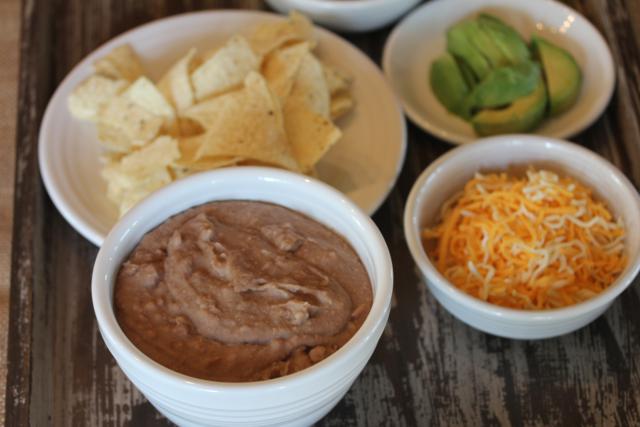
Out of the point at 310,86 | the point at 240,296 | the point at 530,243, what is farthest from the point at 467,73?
the point at 240,296

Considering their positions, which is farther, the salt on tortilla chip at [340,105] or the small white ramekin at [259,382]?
the salt on tortilla chip at [340,105]

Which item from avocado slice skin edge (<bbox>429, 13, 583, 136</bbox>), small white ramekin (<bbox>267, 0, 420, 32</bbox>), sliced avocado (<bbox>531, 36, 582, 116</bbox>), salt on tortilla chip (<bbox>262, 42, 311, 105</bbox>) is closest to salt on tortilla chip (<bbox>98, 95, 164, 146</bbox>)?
salt on tortilla chip (<bbox>262, 42, 311, 105</bbox>)

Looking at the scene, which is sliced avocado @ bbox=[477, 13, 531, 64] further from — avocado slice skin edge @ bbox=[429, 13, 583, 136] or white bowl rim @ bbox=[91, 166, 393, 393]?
white bowl rim @ bbox=[91, 166, 393, 393]

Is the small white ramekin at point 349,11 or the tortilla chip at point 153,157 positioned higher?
the small white ramekin at point 349,11

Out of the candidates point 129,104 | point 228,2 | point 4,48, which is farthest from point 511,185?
point 4,48

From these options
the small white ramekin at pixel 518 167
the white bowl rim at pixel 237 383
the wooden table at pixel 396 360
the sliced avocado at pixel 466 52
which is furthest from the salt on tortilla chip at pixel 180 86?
the sliced avocado at pixel 466 52

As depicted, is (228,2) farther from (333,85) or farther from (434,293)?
(434,293)

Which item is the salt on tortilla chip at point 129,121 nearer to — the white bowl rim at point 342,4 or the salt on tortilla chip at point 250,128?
the salt on tortilla chip at point 250,128

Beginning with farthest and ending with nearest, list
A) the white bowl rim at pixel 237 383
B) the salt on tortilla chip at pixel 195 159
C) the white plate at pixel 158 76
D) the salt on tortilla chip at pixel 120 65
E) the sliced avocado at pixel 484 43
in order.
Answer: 1. the sliced avocado at pixel 484 43
2. the salt on tortilla chip at pixel 120 65
3. the white plate at pixel 158 76
4. the salt on tortilla chip at pixel 195 159
5. the white bowl rim at pixel 237 383
